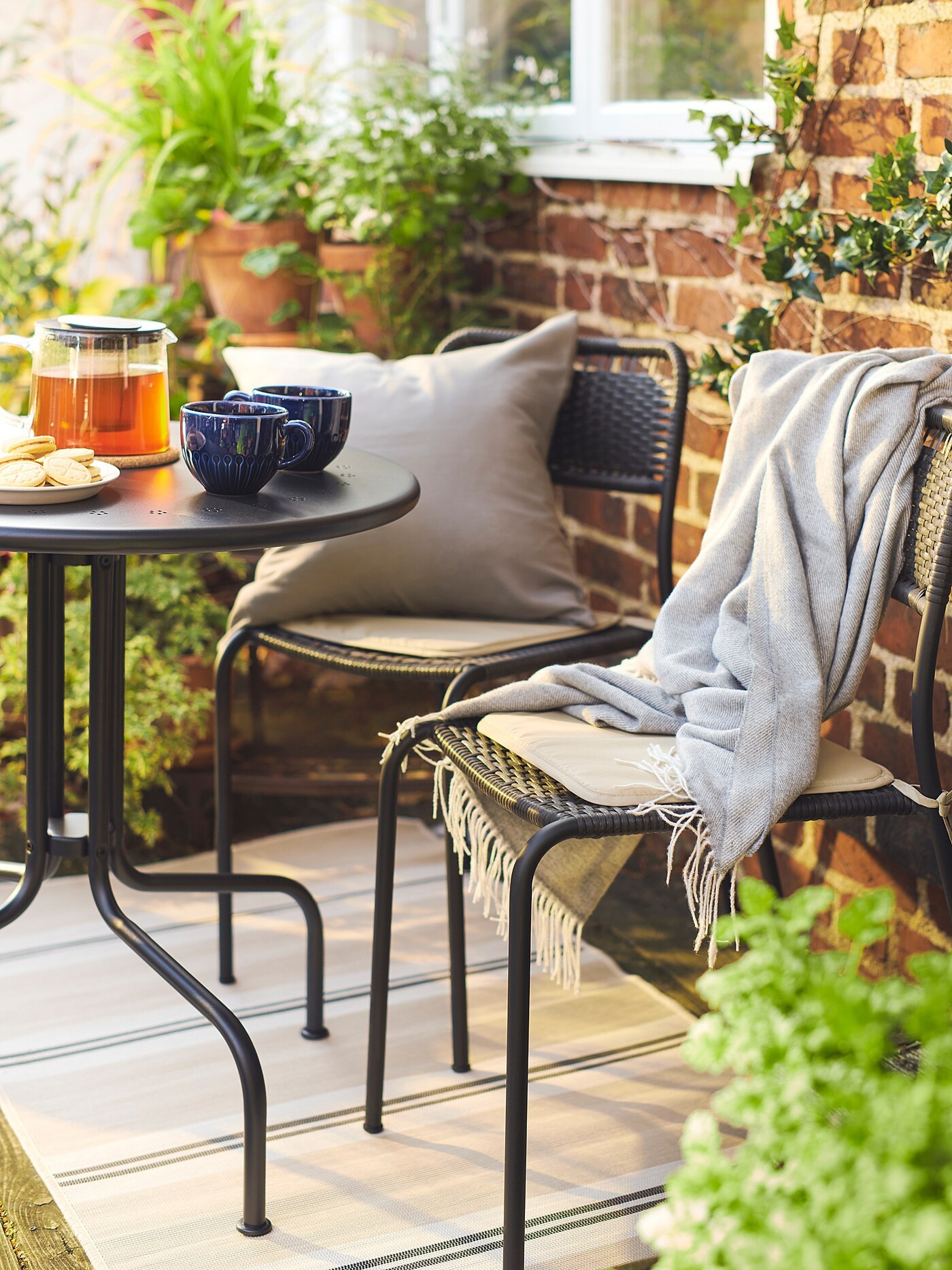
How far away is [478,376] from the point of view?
2.06m

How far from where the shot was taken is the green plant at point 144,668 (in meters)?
2.52

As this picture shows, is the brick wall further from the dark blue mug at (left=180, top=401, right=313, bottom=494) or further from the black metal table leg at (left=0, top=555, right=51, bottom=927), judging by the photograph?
the black metal table leg at (left=0, top=555, right=51, bottom=927)

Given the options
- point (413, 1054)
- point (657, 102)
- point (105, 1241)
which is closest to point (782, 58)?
point (657, 102)

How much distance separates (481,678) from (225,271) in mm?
1344

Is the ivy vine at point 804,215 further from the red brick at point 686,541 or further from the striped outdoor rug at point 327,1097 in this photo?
the striped outdoor rug at point 327,1097

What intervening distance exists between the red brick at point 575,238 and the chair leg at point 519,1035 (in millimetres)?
1401

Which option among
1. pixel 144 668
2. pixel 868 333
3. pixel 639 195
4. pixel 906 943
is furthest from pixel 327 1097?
pixel 639 195

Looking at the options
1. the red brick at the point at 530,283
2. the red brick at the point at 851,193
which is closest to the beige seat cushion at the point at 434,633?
the red brick at the point at 851,193

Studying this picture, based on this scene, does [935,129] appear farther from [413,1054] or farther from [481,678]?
[413,1054]

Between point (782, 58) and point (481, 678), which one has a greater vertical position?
point (782, 58)

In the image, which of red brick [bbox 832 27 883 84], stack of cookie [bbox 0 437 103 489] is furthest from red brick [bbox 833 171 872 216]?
stack of cookie [bbox 0 437 103 489]

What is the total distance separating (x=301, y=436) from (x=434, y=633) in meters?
0.42

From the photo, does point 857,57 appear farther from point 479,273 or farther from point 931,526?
point 479,273

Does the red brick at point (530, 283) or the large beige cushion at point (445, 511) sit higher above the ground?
the red brick at point (530, 283)
